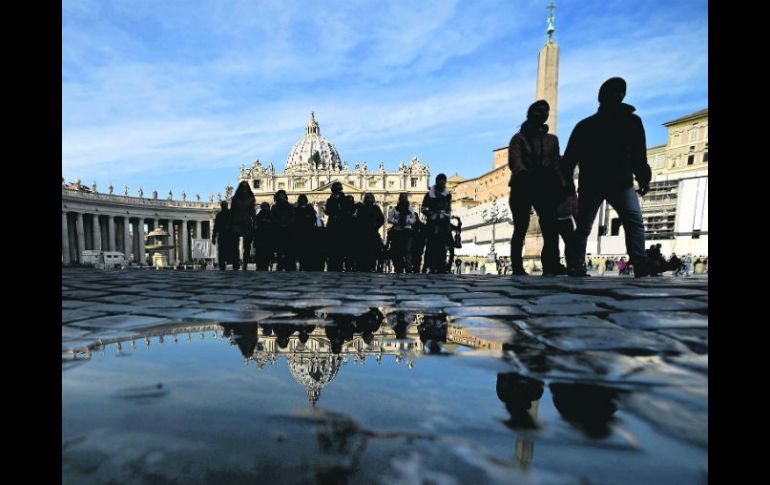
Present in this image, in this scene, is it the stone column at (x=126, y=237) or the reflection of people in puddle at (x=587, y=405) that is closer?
the reflection of people in puddle at (x=587, y=405)

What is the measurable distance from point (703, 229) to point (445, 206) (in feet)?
62.0

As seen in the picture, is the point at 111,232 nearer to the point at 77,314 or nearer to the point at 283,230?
the point at 283,230

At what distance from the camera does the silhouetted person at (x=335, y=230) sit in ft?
33.9

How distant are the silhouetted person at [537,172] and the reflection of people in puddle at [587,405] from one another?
227 inches

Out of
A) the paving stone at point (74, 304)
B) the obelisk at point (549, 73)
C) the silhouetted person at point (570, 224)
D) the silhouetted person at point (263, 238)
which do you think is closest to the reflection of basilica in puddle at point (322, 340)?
the paving stone at point (74, 304)

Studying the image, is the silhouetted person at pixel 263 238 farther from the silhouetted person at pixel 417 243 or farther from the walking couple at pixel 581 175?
the walking couple at pixel 581 175

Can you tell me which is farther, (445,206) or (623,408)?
(445,206)

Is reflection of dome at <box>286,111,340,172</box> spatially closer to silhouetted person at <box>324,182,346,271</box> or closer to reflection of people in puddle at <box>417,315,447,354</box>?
silhouetted person at <box>324,182,346,271</box>

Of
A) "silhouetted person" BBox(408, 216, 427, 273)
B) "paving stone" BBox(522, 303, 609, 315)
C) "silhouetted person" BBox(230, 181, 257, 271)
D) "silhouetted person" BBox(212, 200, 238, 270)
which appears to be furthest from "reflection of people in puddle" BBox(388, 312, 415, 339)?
"silhouetted person" BBox(212, 200, 238, 270)

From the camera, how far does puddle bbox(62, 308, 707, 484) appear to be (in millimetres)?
827
